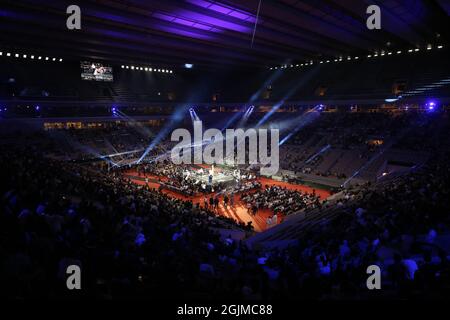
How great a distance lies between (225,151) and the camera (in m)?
35.0

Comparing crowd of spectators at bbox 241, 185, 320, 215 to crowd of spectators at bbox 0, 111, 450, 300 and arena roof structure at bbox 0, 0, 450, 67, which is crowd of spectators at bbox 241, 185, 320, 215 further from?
arena roof structure at bbox 0, 0, 450, 67

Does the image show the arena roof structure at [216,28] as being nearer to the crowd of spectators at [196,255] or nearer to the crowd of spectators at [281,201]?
the crowd of spectators at [281,201]

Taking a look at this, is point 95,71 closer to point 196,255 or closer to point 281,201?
point 281,201

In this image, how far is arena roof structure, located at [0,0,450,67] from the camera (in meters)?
17.3

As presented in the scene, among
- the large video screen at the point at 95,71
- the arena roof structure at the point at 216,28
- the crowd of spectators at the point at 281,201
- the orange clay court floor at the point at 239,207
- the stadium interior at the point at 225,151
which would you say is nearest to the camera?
the stadium interior at the point at 225,151

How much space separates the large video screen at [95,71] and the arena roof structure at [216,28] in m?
4.30

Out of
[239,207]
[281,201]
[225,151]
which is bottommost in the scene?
[239,207]

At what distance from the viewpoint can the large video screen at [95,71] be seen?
113ft

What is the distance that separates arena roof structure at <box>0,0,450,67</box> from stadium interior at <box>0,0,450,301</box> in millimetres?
200

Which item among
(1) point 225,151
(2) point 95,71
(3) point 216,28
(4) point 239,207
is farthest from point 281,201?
(2) point 95,71

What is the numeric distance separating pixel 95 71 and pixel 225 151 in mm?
17420

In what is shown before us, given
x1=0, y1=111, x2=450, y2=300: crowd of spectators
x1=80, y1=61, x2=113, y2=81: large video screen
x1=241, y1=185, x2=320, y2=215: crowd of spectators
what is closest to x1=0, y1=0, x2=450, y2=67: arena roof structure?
x1=80, y1=61, x2=113, y2=81: large video screen

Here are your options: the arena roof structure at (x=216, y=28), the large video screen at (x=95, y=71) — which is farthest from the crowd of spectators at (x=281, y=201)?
the large video screen at (x=95, y=71)

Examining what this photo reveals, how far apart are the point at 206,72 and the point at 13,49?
25.0 metres
